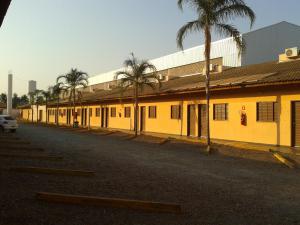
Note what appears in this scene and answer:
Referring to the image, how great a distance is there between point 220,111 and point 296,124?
18.9 ft

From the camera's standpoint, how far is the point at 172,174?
11.3m

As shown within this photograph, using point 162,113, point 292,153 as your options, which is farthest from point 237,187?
point 162,113

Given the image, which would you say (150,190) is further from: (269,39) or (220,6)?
(269,39)

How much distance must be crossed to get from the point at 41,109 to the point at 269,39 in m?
49.2

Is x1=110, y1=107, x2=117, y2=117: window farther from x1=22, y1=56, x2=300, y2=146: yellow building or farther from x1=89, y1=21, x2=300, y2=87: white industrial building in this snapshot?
x1=89, y1=21, x2=300, y2=87: white industrial building

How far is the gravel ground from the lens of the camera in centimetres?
637

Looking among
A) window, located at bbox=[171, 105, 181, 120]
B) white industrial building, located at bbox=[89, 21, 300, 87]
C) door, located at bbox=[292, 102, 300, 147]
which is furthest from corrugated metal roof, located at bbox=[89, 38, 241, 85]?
door, located at bbox=[292, 102, 300, 147]

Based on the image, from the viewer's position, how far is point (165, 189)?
894cm

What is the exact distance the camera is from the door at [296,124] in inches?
722

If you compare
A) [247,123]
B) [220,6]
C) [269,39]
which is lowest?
[247,123]

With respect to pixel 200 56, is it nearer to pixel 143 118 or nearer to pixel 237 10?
pixel 143 118

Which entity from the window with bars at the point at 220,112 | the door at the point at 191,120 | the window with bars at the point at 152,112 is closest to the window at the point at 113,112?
the window with bars at the point at 152,112

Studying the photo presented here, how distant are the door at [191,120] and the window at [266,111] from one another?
612 cm

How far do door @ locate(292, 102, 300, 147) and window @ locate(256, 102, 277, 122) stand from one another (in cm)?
108
